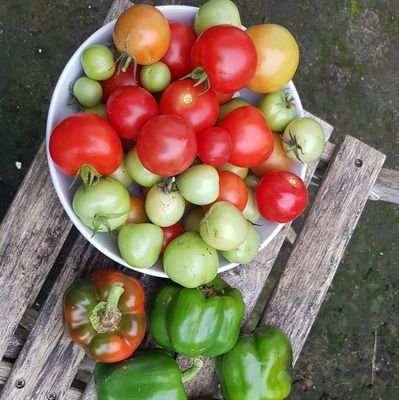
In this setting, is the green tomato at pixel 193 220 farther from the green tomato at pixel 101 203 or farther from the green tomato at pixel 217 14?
the green tomato at pixel 217 14

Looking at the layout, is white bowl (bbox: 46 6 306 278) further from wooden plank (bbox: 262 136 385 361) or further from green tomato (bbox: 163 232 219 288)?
wooden plank (bbox: 262 136 385 361)

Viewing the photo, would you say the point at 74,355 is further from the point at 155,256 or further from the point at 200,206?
the point at 200,206

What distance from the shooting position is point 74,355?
1334mm

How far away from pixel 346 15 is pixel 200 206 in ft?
3.72

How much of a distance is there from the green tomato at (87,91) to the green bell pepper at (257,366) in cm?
59

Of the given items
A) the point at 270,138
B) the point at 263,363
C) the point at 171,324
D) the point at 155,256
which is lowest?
the point at 263,363

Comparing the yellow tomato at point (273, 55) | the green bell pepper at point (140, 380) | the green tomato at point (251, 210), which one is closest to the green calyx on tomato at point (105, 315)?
the green bell pepper at point (140, 380)

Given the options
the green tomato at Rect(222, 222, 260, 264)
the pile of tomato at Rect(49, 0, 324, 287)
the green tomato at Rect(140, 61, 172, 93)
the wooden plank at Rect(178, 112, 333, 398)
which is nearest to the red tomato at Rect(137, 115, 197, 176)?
the pile of tomato at Rect(49, 0, 324, 287)

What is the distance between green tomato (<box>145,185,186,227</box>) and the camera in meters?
1.15

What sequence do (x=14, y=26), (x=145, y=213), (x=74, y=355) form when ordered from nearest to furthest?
(x=145, y=213) < (x=74, y=355) < (x=14, y=26)

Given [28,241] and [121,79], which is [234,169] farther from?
[28,241]

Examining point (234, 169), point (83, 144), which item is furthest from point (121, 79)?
point (234, 169)

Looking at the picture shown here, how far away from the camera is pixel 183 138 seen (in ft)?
3.59

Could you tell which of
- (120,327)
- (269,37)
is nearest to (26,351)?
(120,327)
